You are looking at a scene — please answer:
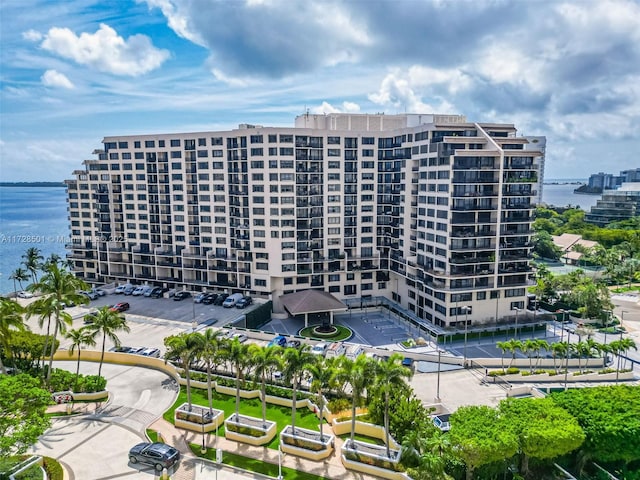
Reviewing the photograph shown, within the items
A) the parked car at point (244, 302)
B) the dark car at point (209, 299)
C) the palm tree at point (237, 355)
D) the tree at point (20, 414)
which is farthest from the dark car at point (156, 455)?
the dark car at point (209, 299)

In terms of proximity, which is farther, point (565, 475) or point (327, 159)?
point (327, 159)

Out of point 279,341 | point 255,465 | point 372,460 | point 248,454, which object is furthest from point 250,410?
point 279,341

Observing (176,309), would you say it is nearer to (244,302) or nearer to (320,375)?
(244,302)

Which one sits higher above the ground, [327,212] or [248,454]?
[327,212]

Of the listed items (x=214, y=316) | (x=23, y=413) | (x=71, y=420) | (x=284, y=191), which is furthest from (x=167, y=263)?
(x=23, y=413)

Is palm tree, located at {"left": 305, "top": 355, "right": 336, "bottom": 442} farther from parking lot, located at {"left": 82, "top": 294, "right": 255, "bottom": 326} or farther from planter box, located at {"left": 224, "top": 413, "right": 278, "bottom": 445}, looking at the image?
parking lot, located at {"left": 82, "top": 294, "right": 255, "bottom": 326}

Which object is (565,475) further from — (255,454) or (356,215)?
(356,215)

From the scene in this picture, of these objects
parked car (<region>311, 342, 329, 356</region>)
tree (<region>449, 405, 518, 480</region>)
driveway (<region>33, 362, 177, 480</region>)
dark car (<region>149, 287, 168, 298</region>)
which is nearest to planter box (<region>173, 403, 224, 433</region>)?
driveway (<region>33, 362, 177, 480</region>)
